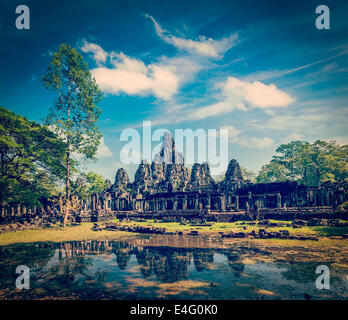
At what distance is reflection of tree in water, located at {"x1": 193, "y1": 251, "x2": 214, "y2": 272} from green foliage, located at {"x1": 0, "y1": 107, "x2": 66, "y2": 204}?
73.5 feet

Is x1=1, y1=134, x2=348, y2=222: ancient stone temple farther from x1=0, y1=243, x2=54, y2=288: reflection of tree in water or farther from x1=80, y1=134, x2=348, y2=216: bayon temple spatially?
x1=0, y1=243, x2=54, y2=288: reflection of tree in water

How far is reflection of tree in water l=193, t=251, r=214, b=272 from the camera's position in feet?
27.4

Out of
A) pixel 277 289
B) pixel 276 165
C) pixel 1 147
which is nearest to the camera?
pixel 277 289

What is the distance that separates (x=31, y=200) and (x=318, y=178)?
5178 centimetres

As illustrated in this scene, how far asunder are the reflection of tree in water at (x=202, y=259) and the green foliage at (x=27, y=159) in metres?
22.4

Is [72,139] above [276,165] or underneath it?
above

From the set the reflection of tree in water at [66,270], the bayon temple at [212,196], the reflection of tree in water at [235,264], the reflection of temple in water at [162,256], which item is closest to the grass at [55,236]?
the reflection of temple in water at [162,256]

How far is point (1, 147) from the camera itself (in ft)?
74.1

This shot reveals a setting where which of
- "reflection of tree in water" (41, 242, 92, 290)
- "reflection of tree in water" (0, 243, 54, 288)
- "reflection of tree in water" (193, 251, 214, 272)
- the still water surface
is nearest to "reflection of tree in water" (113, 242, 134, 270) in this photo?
the still water surface

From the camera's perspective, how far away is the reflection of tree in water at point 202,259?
8.35 metres

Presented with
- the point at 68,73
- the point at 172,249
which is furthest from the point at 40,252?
the point at 68,73

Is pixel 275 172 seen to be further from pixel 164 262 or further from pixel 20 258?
pixel 20 258

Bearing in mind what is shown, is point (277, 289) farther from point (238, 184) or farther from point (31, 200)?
point (238, 184)
